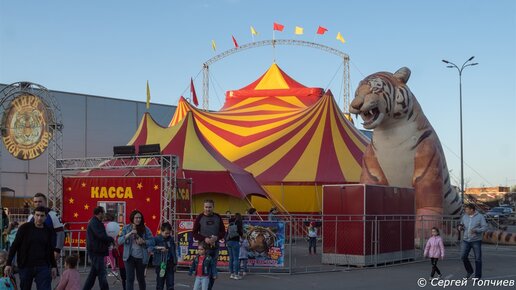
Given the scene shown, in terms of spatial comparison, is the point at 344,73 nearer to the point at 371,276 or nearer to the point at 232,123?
the point at 232,123

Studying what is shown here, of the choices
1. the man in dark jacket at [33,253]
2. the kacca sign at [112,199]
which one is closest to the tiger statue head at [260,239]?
the kacca sign at [112,199]

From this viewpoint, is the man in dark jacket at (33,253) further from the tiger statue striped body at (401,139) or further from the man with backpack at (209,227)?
the tiger statue striped body at (401,139)

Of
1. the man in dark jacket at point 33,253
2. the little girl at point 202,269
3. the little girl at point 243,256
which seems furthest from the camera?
the little girl at point 243,256

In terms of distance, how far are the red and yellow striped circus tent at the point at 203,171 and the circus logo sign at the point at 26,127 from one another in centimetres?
452

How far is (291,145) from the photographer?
26.0m

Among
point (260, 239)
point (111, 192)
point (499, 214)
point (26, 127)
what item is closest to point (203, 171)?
point (111, 192)

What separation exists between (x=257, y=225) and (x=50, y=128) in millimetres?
6081

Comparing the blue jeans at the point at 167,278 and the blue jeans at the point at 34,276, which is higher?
the blue jeans at the point at 34,276

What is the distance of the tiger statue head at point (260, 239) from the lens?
531 inches

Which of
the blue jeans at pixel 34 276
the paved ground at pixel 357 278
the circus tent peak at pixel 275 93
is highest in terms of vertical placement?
the circus tent peak at pixel 275 93

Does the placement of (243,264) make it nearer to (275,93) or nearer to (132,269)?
(132,269)

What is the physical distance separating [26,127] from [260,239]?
7100 mm

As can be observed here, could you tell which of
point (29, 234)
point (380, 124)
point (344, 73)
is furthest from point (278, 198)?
point (344, 73)

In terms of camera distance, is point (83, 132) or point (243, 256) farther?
point (83, 132)
